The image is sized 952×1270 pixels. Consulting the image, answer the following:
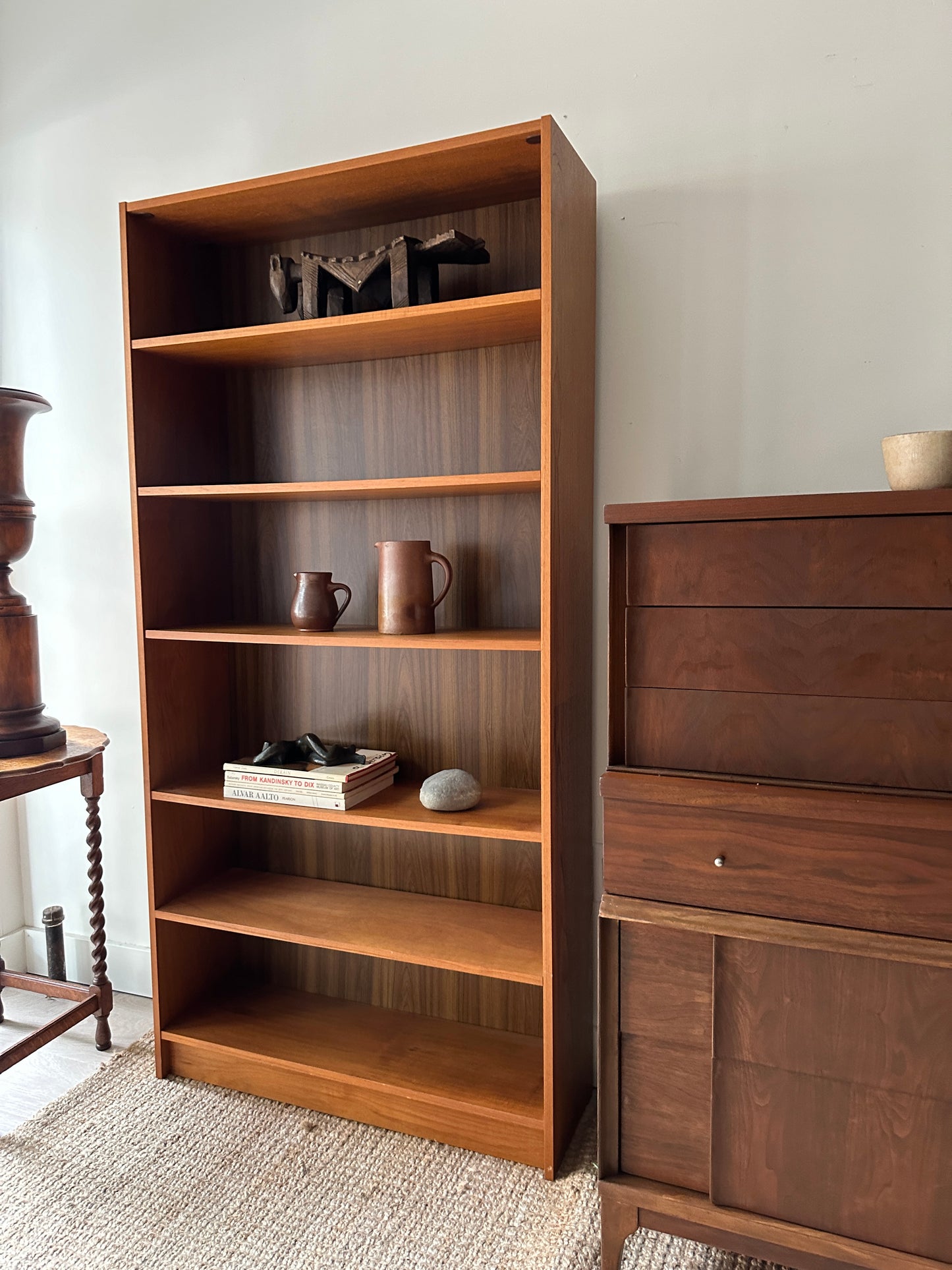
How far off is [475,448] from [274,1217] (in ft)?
4.75

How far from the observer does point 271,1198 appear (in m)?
1.55

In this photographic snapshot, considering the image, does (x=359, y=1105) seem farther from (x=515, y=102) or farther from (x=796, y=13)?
(x=796, y=13)

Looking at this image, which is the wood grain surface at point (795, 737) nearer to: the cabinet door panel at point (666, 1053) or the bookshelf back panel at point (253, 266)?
the cabinet door panel at point (666, 1053)

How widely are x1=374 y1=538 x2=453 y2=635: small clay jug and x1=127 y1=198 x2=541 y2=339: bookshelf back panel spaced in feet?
1.53

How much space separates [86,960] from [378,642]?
1.43 metres

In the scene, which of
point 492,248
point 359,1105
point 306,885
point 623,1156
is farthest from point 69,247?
point 623,1156

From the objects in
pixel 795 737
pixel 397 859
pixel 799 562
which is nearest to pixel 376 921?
pixel 397 859

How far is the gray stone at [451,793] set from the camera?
→ 1633mm

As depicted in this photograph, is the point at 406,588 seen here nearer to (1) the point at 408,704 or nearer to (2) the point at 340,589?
(2) the point at 340,589

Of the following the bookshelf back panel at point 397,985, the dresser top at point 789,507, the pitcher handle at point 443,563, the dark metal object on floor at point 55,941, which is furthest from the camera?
the dark metal object on floor at point 55,941

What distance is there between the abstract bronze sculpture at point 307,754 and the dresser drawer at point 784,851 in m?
0.68

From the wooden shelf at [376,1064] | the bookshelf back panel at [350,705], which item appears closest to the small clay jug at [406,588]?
the bookshelf back panel at [350,705]

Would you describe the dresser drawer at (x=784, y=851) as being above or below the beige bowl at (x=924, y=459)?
below

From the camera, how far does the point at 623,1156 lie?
4.39ft
